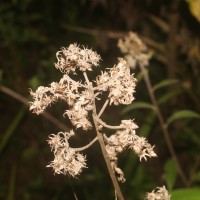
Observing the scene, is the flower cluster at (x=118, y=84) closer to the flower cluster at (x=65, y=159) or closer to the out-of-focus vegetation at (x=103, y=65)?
the flower cluster at (x=65, y=159)

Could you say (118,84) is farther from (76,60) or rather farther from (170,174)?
(170,174)

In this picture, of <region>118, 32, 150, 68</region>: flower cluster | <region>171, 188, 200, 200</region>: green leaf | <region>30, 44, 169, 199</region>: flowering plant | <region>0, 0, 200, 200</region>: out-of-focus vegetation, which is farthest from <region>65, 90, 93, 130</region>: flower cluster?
<region>0, 0, 200, 200</region>: out-of-focus vegetation

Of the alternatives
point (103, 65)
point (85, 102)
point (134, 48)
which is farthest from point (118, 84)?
point (103, 65)

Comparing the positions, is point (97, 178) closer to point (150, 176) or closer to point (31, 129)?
point (150, 176)

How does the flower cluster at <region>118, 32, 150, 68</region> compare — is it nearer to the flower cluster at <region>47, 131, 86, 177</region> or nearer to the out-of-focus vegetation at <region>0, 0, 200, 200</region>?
the out-of-focus vegetation at <region>0, 0, 200, 200</region>

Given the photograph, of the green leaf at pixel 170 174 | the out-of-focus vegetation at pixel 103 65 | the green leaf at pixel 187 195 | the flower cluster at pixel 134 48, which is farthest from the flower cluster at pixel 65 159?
the out-of-focus vegetation at pixel 103 65

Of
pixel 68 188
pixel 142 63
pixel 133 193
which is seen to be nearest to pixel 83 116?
pixel 142 63
